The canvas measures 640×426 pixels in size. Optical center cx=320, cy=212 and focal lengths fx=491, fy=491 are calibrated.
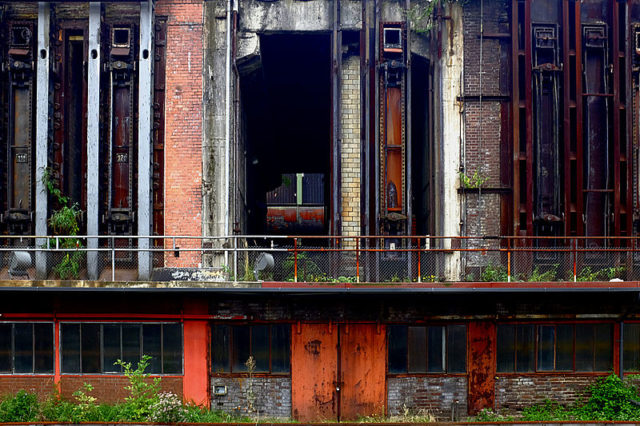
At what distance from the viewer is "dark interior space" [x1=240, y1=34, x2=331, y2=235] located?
1588 centimetres

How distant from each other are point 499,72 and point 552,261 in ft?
17.9

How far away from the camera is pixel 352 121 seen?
1458 cm

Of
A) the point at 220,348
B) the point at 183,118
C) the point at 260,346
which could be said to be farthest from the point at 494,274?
the point at 183,118

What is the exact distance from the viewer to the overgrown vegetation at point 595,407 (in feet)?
40.0

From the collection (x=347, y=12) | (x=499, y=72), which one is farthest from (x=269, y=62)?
(x=499, y=72)

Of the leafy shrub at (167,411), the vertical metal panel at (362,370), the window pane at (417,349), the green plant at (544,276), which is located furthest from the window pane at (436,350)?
the leafy shrub at (167,411)

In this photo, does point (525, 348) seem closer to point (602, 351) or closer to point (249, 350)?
point (602, 351)

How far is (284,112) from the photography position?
21781mm

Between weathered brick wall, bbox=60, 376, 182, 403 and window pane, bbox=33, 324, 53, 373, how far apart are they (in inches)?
22.0

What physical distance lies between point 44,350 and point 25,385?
38.6 inches

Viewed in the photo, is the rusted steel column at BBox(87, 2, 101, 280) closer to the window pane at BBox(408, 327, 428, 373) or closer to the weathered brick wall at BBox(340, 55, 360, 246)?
the weathered brick wall at BBox(340, 55, 360, 246)

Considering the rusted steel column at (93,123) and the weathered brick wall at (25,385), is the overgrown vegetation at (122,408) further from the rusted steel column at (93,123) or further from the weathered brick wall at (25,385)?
the rusted steel column at (93,123)

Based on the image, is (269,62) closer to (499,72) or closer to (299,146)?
(499,72)

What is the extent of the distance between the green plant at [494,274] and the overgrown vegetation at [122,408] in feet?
23.2
